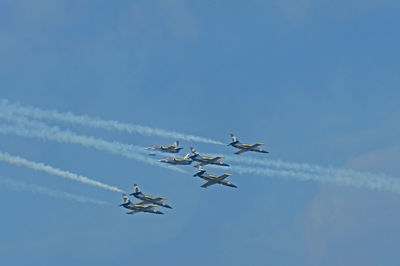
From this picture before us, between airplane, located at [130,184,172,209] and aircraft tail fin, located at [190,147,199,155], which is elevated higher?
aircraft tail fin, located at [190,147,199,155]

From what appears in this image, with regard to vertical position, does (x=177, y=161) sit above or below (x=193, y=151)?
below

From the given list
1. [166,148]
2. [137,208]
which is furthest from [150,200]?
[166,148]

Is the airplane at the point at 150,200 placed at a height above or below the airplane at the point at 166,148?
below

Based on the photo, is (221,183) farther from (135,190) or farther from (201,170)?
(135,190)

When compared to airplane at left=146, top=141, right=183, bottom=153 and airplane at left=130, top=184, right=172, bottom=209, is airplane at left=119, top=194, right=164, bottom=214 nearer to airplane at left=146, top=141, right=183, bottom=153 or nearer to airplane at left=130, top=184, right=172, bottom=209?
airplane at left=130, top=184, right=172, bottom=209

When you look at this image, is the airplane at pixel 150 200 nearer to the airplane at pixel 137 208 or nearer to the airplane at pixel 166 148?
the airplane at pixel 137 208

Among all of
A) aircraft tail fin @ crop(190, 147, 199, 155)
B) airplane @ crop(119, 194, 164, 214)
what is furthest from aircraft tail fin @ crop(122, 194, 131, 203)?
aircraft tail fin @ crop(190, 147, 199, 155)

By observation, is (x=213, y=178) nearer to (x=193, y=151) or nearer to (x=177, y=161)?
(x=177, y=161)

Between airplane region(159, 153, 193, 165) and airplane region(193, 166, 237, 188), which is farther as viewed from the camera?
airplane region(159, 153, 193, 165)

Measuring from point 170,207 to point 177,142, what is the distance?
53.4 feet

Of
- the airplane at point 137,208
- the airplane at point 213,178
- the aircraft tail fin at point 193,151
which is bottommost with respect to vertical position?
the airplane at point 137,208

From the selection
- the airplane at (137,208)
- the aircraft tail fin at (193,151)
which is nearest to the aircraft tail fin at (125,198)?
the airplane at (137,208)

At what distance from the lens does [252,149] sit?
140 meters

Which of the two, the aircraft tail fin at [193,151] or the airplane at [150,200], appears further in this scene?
the aircraft tail fin at [193,151]
